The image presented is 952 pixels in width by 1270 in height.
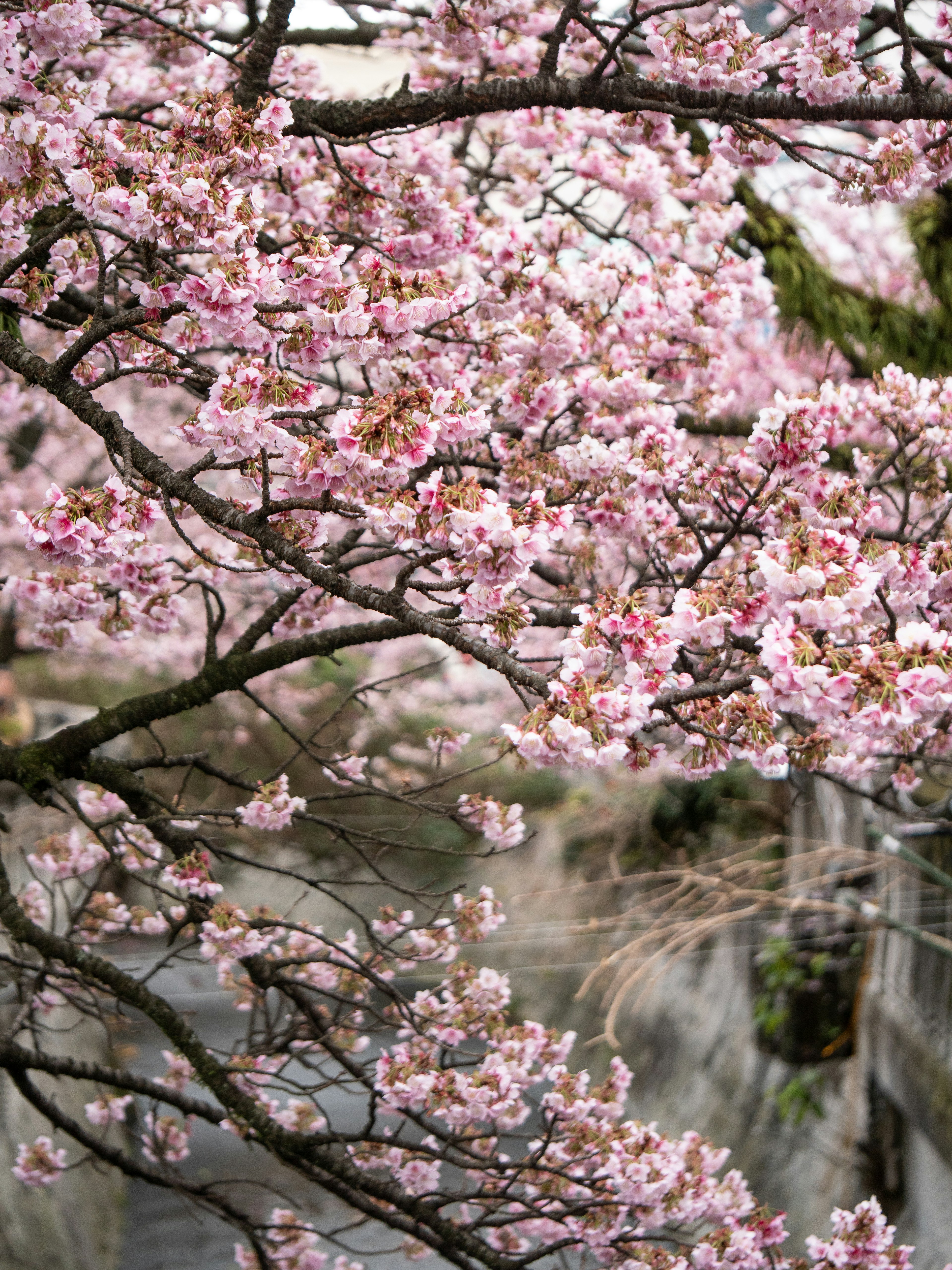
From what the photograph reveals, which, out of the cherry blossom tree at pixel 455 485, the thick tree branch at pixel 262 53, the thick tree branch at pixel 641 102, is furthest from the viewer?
the thick tree branch at pixel 262 53

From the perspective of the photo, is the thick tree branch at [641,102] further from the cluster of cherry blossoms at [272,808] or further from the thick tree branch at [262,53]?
the cluster of cherry blossoms at [272,808]

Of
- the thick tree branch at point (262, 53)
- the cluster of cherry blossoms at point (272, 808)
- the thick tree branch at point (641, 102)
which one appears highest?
the thick tree branch at point (262, 53)

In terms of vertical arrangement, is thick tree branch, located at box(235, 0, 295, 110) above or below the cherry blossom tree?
above

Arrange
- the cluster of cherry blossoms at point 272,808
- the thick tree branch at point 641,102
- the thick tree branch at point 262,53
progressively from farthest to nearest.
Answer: the cluster of cherry blossoms at point 272,808 < the thick tree branch at point 262,53 < the thick tree branch at point 641,102

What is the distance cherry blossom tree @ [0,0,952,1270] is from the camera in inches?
79.6

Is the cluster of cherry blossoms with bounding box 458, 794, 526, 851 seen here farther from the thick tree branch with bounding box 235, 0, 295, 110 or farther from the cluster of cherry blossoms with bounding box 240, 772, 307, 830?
the thick tree branch with bounding box 235, 0, 295, 110

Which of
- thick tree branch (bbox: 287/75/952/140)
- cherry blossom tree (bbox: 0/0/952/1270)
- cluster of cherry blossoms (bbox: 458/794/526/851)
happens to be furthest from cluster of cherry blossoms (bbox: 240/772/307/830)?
thick tree branch (bbox: 287/75/952/140)

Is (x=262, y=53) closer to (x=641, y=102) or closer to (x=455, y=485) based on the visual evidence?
(x=641, y=102)

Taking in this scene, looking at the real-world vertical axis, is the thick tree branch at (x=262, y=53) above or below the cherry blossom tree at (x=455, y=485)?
above

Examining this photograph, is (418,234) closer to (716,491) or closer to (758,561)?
(716,491)

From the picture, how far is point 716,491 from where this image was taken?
3.40 m

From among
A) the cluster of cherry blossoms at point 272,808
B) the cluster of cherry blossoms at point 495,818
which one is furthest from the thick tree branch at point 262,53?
the cluster of cherry blossoms at point 495,818

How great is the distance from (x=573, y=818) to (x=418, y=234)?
8710 millimetres

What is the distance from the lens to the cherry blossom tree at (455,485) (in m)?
2.02
